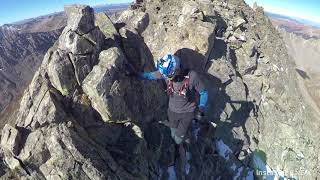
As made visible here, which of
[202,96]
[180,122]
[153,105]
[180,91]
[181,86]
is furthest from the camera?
[153,105]

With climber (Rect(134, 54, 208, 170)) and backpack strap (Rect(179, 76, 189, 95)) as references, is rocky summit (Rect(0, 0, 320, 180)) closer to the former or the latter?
climber (Rect(134, 54, 208, 170))

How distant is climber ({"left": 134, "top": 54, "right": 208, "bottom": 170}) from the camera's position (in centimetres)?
1634

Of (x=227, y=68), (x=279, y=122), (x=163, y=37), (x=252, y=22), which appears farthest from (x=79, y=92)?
(x=252, y=22)

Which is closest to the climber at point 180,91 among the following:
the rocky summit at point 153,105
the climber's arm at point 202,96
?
the climber's arm at point 202,96

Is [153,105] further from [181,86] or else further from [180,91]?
[181,86]

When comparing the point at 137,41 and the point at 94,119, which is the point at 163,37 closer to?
the point at 137,41

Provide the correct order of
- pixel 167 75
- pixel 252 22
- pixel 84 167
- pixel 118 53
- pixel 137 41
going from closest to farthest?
pixel 84 167 < pixel 167 75 < pixel 118 53 < pixel 137 41 < pixel 252 22

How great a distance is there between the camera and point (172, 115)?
1823cm

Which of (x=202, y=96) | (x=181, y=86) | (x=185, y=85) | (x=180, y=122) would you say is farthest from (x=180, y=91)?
(x=180, y=122)

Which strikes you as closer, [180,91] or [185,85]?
[185,85]

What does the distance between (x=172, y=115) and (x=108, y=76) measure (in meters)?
4.04

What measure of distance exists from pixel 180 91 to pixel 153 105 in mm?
5414

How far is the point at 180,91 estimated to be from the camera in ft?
55.7

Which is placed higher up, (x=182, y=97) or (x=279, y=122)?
(x=182, y=97)
